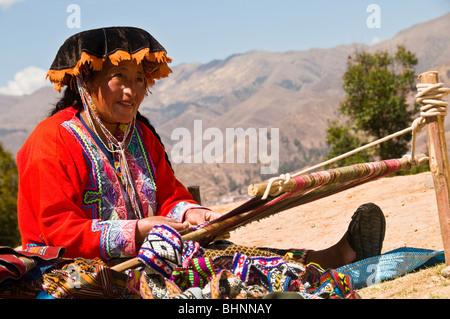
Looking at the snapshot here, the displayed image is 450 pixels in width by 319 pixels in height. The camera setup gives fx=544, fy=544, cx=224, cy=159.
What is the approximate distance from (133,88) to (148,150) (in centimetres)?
58

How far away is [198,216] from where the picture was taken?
143 inches

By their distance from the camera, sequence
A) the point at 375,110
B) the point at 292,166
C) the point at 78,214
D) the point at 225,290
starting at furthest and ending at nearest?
the point at 292,166, the point at 375,110, the point at 78,214, the point at 225,290

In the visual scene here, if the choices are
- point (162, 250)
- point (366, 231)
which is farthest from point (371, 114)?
point (162, 250)

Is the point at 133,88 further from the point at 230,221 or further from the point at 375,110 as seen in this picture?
the point at 375,110

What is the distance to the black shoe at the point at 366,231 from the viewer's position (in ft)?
12.1

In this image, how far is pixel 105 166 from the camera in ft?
11.3

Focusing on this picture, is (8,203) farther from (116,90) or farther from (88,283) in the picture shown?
(88,283)

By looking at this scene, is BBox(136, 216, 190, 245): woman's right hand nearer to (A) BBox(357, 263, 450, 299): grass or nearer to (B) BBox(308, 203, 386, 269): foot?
(B) BBox(308, 203, 386, 269): foot

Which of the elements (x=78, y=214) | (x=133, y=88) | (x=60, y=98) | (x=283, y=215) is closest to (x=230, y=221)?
(x=78, y=214)

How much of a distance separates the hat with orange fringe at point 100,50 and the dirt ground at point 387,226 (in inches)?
81.1

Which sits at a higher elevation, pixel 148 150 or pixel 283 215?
pixel 148 150

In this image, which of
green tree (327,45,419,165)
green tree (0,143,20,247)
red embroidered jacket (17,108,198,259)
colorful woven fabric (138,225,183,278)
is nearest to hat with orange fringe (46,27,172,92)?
red embroidered jacket (17,108,198,259)

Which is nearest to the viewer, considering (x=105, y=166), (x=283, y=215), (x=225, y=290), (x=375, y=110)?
(x=225, y=290)

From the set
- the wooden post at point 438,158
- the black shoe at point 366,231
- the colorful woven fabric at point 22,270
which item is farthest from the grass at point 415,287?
the colorful woven fabric at point 22,270
